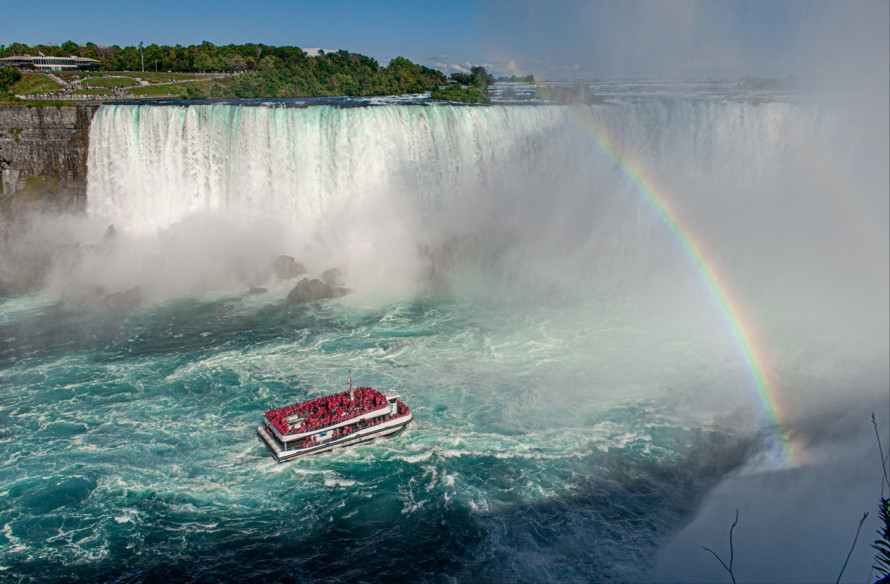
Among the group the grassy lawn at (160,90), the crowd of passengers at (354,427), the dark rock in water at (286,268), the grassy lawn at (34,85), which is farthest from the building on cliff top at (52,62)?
the crowd of passengers at (354,427)

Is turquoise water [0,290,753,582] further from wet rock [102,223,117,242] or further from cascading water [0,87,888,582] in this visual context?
wet rock [102,223,117,242]

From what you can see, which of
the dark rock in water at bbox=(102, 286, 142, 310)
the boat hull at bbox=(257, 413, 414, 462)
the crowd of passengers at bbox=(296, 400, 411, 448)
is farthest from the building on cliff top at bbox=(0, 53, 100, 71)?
the crowd of passengers at bbox=(296, 400, 411, 448)

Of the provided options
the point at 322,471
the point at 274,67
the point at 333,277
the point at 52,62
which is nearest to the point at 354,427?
the point at 322,471

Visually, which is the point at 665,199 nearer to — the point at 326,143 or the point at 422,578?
the point at 326,143

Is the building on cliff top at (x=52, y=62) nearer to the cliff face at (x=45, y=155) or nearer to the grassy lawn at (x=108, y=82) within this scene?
the grassy lawn at (x=108, y=82)

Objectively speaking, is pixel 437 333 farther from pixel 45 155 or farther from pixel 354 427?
pixel 45 155
